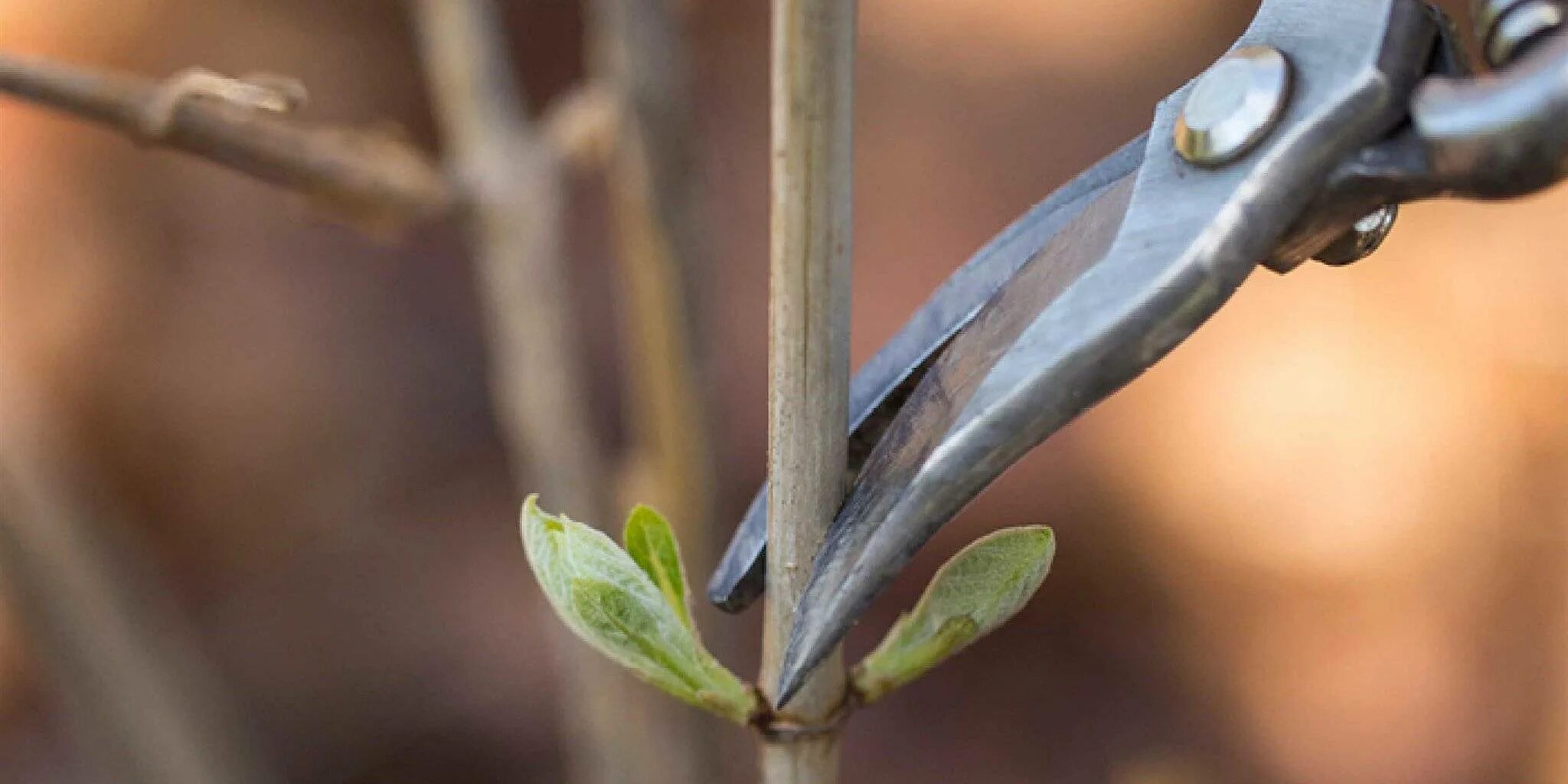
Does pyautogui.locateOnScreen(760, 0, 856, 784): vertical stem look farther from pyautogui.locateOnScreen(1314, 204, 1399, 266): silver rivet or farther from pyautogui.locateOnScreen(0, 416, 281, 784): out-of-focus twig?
pyautogui.locateOnScreen(0, 416, 281, 784): out-of-focus twig

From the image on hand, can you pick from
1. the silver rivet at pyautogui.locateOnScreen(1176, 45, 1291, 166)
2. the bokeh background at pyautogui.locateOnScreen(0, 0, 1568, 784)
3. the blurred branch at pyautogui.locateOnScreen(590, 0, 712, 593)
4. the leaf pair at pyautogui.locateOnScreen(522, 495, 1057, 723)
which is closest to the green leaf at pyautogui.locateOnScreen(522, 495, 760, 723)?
the leaf pair at pyautogui.locateOnScreen(522, 495, 1057, 723)

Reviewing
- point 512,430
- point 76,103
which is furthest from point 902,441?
point 512,430

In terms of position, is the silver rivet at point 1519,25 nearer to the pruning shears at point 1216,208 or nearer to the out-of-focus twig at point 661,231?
the pruning shears at point 1216,208

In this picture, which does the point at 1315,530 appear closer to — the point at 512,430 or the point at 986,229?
the point at 986,229

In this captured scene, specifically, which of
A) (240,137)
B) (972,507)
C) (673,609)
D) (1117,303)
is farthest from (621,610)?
(972,507)

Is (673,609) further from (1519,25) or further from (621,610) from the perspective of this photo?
(1519,25)
